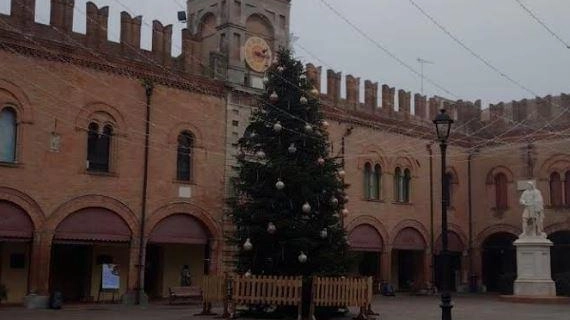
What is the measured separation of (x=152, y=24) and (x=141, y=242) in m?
7.56

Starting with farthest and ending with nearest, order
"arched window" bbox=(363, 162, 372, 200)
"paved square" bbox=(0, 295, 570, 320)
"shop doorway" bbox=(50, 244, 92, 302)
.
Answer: "arched window" bbox=(363, 162, 372, 200) < "shop doorway" bbox=(50, 244, 92, 302) < "paved square" bbox=(0, 295, 570, 320)

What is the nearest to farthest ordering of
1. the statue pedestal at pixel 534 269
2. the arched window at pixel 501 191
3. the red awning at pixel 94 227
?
the red awning at pixel 94 227, the statue pedestal at pixel 534 269, the arched window at pixel 501 191

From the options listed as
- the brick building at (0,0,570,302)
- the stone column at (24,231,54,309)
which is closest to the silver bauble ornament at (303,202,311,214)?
the brick building at (0,0,570,302)

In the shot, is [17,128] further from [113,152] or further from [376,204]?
[376,204]

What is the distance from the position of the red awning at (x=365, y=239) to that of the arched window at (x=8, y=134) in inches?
578

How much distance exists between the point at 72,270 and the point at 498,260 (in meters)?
21.7

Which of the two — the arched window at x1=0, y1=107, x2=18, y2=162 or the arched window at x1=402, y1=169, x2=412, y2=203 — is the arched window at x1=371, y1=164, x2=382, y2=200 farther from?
the arched window at x1=0, y1=107, x2=18, y2=162

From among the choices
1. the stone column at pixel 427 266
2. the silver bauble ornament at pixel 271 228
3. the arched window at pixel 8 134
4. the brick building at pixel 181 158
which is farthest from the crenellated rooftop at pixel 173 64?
the stone column at pixel 427 266

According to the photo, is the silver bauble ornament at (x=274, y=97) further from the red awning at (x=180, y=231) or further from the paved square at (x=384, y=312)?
the red awning at (x=180, y=231)

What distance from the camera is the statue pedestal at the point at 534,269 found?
85.6 feet

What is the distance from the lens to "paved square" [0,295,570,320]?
1847 centimetres

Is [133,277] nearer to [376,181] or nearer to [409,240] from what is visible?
[376,181]

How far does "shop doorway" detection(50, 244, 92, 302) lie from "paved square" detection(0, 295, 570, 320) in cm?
280

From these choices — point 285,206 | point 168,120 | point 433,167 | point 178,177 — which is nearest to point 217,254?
point 178,177
